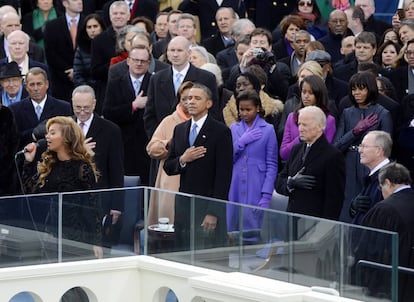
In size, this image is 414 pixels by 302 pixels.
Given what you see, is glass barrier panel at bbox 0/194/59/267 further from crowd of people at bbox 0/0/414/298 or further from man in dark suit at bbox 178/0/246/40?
man in dark suit at bbox 178/0/246/40

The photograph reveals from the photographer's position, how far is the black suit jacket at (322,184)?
1375 cm

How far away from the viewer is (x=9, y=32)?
62.2 feet

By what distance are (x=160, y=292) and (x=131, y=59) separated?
3.70 meters

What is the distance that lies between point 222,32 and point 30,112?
380cm

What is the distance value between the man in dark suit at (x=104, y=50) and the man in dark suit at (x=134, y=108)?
160 cm

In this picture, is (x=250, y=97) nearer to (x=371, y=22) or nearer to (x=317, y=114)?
(x=317, y=114)

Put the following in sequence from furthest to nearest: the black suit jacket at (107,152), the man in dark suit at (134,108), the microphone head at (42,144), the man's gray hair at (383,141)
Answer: the man in dark suit at (134,108), the black suit jacket at (107,152), the microphone head at (42,144), the man's gray hair at (383,141)

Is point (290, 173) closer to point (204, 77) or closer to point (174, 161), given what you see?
point (174, 161)

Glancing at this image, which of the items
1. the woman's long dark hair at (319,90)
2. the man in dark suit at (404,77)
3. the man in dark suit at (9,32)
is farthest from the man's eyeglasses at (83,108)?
the man in dark suit at (9,32)

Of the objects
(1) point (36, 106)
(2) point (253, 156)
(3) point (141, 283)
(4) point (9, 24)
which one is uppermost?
(4) point (9, 24)

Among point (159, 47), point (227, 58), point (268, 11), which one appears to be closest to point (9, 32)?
point (159, 47)

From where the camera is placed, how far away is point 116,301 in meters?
13.6

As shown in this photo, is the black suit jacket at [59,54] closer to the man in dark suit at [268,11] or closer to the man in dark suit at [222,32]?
the man in dark suit at [222,32]

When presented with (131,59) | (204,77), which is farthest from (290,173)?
(131,59)
